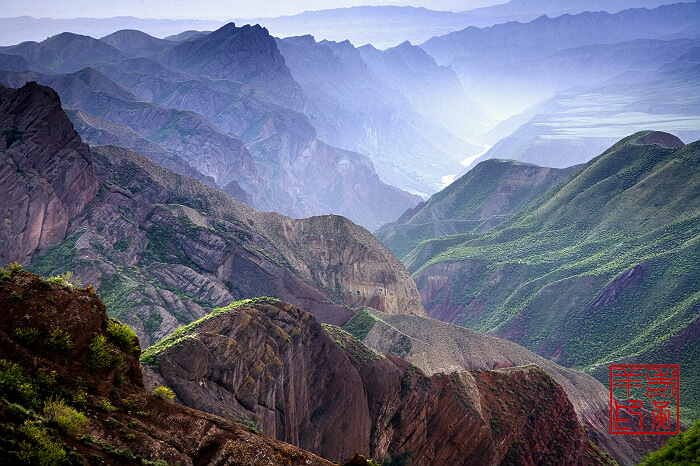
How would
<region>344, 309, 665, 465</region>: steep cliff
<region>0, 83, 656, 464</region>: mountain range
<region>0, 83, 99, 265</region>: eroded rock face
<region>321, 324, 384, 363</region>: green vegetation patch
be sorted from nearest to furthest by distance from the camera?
<region>0, 83, 656, 464</region>: mountain range, <region>321, 324, 384, 363</region>: green vegetation patch, <region>344, 309, 665, 465</region>: steep cliff, <region>0, 83, 99, 265</region>: eroded rock face

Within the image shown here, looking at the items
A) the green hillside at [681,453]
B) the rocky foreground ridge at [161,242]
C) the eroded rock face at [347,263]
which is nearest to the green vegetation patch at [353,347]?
the rocky foreground ridge at [161,242]

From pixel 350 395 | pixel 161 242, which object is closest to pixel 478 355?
pixel 350 395

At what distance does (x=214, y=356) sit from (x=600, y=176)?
145 metres

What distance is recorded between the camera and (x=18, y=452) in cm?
1861

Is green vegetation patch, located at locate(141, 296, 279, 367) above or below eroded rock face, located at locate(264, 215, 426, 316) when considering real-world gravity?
above

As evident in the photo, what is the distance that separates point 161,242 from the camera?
9156cm

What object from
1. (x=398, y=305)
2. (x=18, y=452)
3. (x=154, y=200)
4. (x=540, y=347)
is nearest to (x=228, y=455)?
(x=18, y=452)

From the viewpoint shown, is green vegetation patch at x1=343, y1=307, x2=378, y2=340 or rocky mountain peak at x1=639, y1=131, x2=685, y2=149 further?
rocky mountain peak at x1=639, y1=131, x2=685, y2=149

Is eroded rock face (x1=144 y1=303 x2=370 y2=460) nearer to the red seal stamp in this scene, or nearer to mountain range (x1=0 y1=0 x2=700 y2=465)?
mountain range (x1=0 y1=0 x2=700 y2=465)

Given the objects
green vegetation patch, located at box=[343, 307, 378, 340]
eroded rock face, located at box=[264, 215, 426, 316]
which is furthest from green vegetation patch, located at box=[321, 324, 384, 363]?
eroded rock face, located at box=[264, 215, 426, 316]

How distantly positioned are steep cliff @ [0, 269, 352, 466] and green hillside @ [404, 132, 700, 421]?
80.2 meters

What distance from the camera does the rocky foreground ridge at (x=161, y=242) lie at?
253ft

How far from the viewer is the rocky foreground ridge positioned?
77188mm

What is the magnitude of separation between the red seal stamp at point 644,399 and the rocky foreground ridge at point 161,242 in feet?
118
